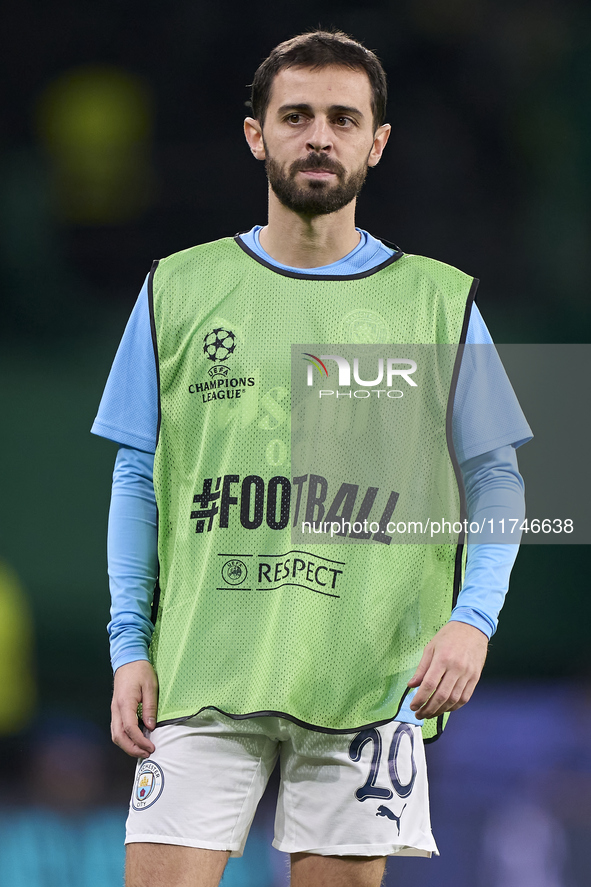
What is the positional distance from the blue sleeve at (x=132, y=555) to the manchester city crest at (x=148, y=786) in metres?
0.14

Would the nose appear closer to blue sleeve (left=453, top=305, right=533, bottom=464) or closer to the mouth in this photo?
the mouth

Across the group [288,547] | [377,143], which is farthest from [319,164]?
[288,547]

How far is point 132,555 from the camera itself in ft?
4.65

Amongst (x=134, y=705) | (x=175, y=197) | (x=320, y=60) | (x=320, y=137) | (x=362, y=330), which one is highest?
(x=175, y=197)

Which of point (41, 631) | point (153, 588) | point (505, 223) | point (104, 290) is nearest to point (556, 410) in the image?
point (505, 223)

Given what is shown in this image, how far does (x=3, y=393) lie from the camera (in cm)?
311

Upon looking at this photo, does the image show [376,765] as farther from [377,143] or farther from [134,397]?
[377,143]

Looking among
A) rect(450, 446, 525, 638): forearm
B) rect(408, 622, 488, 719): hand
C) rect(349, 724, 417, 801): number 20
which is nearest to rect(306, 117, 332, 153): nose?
rect(450, 446, 525, 638): forearm

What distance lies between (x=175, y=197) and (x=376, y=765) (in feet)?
7.05

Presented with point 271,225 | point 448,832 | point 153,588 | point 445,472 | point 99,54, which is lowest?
point 448,832

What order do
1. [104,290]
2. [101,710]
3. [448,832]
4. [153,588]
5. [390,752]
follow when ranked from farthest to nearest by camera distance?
[104,290] → [101,710] → [448,832] → [153,588] → [390,752]

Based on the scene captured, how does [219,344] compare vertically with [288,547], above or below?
above

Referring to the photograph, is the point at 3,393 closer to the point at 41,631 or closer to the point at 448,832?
the point at 41,631

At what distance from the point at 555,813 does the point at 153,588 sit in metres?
1.40
